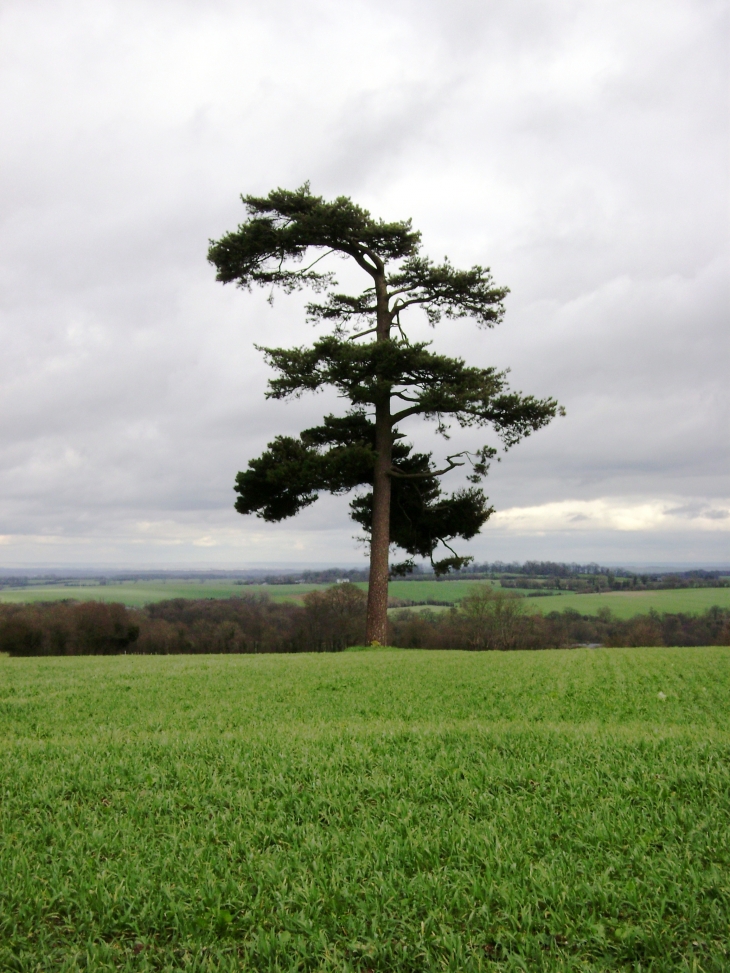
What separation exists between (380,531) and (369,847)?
1856 cm

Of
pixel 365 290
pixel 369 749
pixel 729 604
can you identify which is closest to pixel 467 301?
pixel 365 290

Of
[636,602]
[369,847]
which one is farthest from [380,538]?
[636,602]

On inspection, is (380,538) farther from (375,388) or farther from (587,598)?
(587,598)

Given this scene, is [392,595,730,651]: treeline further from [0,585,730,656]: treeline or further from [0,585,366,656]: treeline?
[0,585,366,656]: treeline

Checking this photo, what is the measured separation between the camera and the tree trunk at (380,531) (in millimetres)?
22375

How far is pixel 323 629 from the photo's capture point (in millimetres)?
49781

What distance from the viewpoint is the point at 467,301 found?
23.8 m

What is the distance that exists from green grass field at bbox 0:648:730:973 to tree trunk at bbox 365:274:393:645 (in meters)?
15.1

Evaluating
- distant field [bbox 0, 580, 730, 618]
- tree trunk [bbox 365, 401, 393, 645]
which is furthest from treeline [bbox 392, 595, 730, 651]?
tree trunk [bbox 365, 401, 393, 645]

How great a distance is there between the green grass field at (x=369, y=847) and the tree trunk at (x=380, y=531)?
15.1 metres

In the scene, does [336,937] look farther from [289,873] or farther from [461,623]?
[461,623]

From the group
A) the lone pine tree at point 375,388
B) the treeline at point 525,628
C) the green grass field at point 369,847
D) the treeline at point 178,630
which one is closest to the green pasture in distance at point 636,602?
the treeline at point 525,628

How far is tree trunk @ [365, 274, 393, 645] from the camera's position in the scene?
73.4ft

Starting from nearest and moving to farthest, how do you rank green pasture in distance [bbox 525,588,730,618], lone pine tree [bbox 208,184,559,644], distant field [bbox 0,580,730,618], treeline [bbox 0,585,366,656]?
lone pine tree [bbox 208,184,559,644] < treeline [bbox 0,585,366,656] < green pasture in distance [bbox 525,588,730,618] < distant field [bbox 0,580,730,618]
